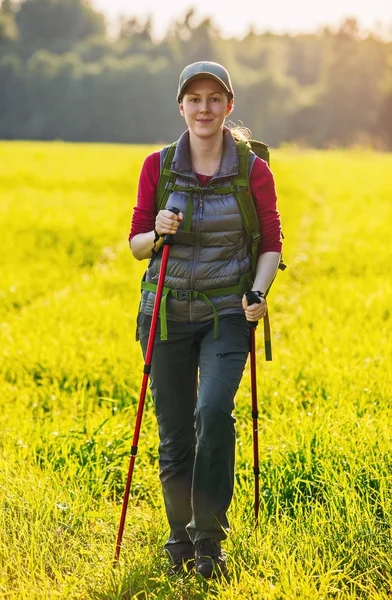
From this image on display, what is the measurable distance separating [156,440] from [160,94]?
111761 millimetres

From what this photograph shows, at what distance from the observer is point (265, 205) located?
14.5ft

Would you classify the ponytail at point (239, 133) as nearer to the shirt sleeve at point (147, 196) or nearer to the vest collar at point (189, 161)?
the vest collar at point (189, 161)

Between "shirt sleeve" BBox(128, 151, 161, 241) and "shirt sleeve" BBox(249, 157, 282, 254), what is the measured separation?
49 centimetres

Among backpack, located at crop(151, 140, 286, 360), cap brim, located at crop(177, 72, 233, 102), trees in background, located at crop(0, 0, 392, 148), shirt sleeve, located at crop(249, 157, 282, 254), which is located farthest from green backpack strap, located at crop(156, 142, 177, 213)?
trees in background, located at crop(0, 0, 392, 148)

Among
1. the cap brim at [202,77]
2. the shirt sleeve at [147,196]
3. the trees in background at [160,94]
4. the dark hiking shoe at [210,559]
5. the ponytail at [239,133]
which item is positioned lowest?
the dark hiking shoe at [210,559]

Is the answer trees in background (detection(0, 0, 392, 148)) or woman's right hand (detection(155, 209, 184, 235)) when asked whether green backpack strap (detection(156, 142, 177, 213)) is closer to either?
woman's right hand (detection(155, 209, 184, 235))

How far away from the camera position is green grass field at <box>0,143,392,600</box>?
4176 millimetres

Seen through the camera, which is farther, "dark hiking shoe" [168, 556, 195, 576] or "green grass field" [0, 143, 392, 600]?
"dark hiking shoe" [168, 556, 195, 576]

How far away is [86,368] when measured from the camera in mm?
7715

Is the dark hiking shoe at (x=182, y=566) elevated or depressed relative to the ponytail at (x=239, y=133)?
depressed

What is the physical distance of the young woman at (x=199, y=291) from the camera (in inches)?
167

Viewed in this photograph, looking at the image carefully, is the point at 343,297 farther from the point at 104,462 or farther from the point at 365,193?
the point at 365,193

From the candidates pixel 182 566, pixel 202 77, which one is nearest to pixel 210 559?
pixel 182 566

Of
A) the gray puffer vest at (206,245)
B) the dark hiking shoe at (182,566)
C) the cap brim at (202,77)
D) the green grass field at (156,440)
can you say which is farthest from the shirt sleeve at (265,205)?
the dark hiking shoe at (182,566)
